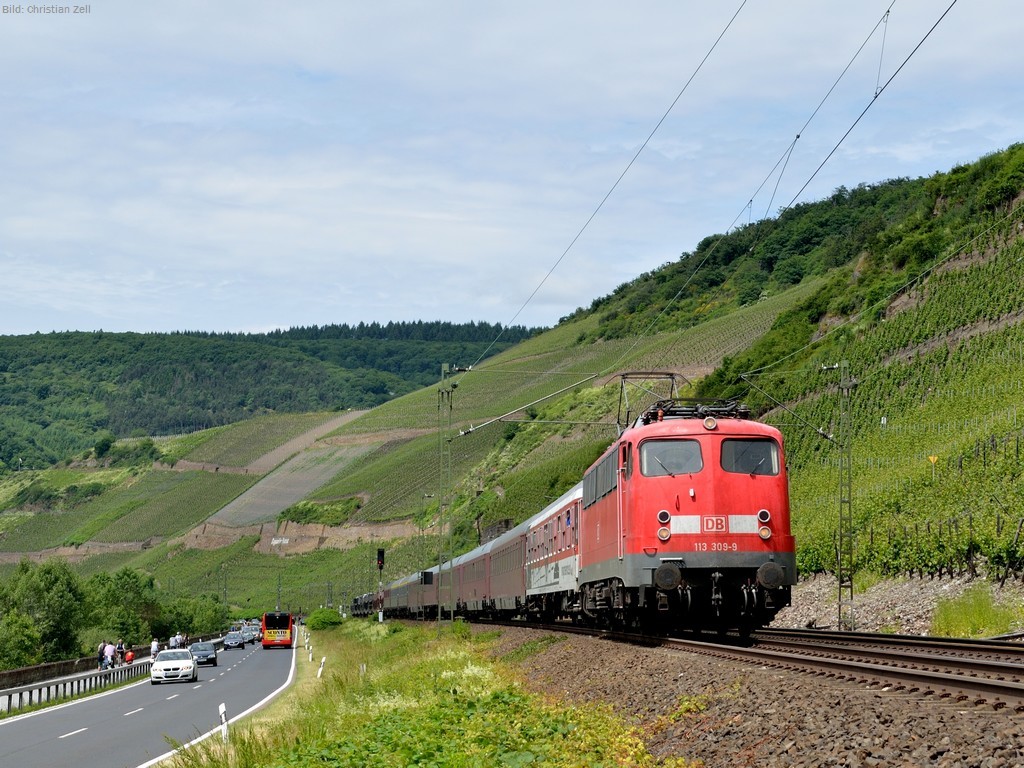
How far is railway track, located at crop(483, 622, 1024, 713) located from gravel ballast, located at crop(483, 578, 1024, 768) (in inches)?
15.0

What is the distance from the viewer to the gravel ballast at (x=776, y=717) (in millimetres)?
9680

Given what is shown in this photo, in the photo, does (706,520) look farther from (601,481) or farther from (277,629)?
(277,629)

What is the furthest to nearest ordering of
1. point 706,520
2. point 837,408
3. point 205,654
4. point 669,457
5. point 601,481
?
point 837,408 → point 205,654 → point 601,481 → point 669,457 → point 706,520

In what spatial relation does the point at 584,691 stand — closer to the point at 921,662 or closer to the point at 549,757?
the point at 921,662

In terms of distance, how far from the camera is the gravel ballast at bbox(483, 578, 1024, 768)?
9.68 m

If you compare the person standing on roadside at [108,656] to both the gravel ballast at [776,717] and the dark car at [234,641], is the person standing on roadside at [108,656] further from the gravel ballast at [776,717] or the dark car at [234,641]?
the dark car at [234,641]

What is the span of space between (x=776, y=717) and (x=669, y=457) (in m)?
11.5

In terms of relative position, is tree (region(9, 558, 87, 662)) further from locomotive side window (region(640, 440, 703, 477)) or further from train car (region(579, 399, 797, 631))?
locomotive side window (region(640, 440, 703, 477))

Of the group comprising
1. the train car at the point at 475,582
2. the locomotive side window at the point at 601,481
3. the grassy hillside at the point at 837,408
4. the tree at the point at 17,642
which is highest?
the grassy hillside at the point at 837,408

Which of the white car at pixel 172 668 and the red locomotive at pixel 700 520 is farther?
the white car at pixel 172 668

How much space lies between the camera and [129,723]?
3400cm

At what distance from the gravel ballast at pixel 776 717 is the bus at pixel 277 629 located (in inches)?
3237

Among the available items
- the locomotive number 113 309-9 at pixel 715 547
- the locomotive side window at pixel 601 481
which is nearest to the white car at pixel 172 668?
the locomotive side window at pixel 601 481

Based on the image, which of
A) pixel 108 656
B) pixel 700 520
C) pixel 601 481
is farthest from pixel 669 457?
pixel 108 656
